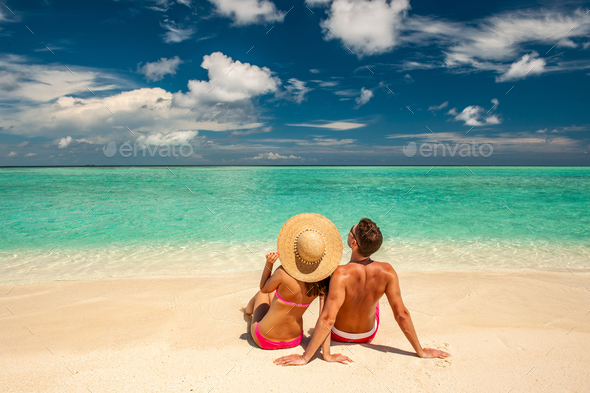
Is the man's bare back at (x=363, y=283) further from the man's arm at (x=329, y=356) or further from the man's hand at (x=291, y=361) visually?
the man's hand at (x=291, y=361)

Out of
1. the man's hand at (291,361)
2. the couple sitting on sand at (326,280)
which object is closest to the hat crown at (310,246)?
the couple sitting on sand at (326,280)

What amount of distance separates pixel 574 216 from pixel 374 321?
518 inches

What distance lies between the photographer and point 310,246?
8.19 feet

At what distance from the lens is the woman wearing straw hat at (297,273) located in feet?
8.44

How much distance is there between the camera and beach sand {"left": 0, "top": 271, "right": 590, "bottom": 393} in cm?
256

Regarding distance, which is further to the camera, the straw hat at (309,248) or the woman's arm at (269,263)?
the woman's arm at (269,263)

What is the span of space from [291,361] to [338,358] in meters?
0.43

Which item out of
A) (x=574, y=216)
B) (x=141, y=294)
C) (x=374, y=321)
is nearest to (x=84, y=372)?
(x=141, y=294)

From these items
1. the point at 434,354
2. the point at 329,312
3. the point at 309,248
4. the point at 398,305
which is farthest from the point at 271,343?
the point at 434,354

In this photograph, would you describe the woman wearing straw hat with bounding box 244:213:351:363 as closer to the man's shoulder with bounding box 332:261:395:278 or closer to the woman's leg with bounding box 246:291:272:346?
the man's shoulder with bounding box 332:261:395:278

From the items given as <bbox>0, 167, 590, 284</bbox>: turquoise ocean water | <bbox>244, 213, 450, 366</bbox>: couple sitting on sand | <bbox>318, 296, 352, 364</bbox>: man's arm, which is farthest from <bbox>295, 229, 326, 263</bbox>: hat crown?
<bbox>0, 167, 590, 284</bbox>: turquoise ocean water

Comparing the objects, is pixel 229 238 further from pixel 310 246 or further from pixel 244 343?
pixel 310 246

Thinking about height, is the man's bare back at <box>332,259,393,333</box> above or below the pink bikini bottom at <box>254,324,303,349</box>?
above

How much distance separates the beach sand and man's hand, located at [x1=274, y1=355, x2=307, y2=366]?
6cm
